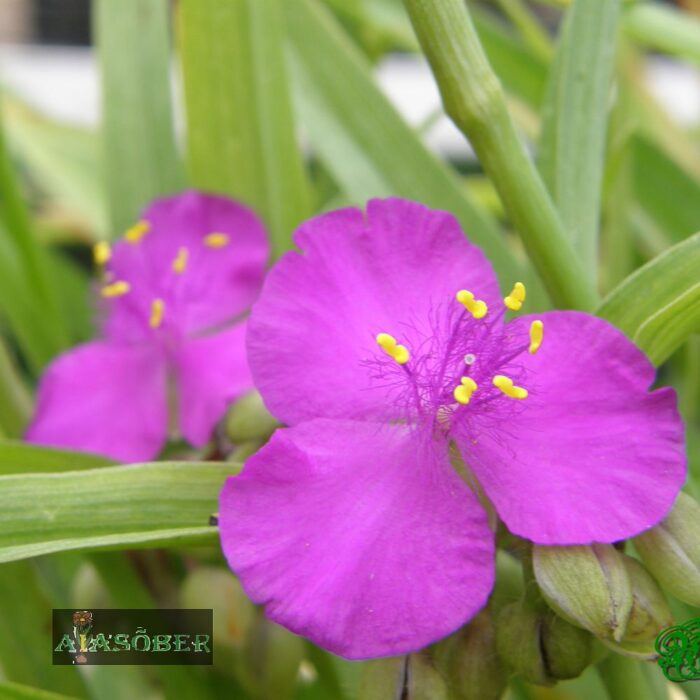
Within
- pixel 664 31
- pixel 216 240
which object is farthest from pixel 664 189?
pixel 216 240

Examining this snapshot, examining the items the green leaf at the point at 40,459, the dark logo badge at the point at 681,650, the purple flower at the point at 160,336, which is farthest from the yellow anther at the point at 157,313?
the dark logo badge at the point at 681,650

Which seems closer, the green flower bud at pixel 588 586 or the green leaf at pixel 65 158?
the green flower bud at pixel 588 586

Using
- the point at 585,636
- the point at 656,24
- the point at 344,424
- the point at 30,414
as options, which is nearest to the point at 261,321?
the point at 344,424

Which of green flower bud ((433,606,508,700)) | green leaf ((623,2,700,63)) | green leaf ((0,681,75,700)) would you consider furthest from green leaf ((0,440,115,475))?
green leaf ((623,2,700,63))

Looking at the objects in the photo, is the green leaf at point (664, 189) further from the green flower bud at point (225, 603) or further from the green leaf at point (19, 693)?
the green leaf at point (19, 693)

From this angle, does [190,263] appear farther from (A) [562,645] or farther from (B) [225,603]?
(A) [562,645]

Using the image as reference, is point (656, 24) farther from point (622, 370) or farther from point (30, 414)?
point (30, 414)

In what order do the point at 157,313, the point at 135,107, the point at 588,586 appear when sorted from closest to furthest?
the point at 588,586
the point at 157,313
the point at 135,107
